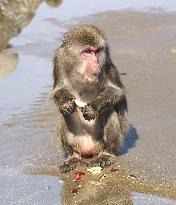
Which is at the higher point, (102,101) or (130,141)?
(102,101)

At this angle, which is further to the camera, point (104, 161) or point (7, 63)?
point (7, 63)

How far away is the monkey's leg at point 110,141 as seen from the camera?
6320 mm

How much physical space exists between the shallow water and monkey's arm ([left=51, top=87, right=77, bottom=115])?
2.06ft

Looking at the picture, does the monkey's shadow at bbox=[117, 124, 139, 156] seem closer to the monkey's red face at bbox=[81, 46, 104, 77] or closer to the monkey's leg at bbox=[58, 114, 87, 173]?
the monkey's leg at bbox=[58, 114, 87, 173]

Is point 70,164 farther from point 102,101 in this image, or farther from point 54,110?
point 54,110

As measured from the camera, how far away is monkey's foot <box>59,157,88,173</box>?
20.6ft

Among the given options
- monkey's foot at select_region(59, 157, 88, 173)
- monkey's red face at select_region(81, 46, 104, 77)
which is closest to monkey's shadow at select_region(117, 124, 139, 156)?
monkey's foot at select_region(59, 157, 88, 173)

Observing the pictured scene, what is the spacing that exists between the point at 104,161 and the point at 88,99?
0.63m

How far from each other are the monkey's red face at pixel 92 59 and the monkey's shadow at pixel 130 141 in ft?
3.51

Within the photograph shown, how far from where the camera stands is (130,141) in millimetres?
7043

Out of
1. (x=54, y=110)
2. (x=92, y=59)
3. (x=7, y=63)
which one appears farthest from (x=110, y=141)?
(x=7, y=63)

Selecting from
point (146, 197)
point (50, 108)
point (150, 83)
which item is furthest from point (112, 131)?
point (150, 83)

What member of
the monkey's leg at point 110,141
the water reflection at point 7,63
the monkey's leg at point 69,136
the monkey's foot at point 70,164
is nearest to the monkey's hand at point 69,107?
the monkey's leg at point 69,136

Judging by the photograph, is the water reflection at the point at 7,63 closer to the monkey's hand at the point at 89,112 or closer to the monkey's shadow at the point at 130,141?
the monkey's shadow at the point at 130,141
